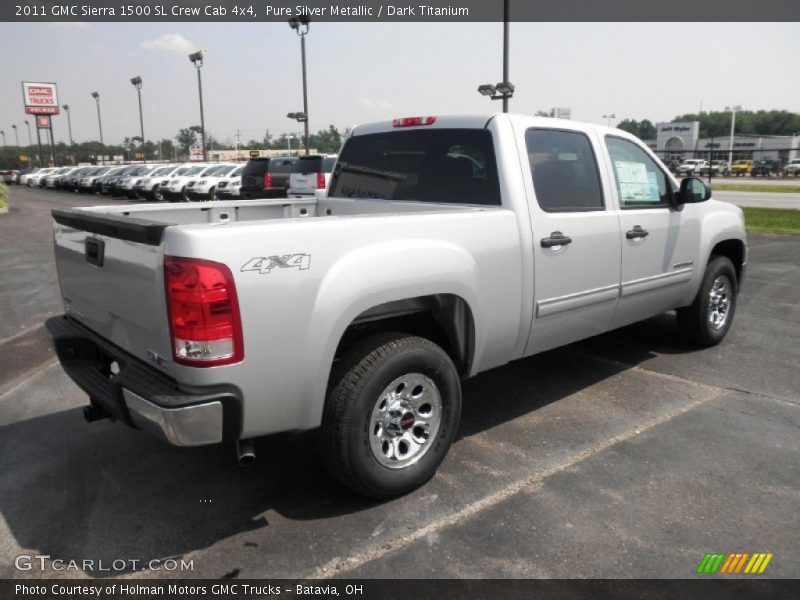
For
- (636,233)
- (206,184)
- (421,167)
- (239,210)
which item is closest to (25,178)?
(206,184)

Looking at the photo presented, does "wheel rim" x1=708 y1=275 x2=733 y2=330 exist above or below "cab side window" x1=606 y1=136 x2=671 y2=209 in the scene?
below

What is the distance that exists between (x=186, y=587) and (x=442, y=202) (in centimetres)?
261

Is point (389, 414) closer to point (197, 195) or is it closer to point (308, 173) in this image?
point (308, 173)

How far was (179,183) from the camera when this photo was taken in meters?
27.6

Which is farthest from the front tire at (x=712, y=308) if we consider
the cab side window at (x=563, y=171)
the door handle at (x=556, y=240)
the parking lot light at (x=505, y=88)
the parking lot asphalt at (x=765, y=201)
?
the parking lot asphalt at (x=765, y=201)

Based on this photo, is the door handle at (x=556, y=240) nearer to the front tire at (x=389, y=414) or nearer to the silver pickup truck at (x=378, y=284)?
the silver pickup truck at (x=378, y=284)

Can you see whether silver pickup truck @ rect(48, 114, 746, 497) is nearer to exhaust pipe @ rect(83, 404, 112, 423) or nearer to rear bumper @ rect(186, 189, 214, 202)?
exhaust pipe @ rect(83, 404, 112, 423)

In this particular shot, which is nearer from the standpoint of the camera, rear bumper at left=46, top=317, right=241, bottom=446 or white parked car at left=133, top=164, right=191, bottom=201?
rear bumper at left=46, top=317, right=241, bottom=446


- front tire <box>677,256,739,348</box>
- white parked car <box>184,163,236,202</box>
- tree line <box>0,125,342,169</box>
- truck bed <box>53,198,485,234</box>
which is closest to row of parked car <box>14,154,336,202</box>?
white parked car <box>184,163,236,202</box>

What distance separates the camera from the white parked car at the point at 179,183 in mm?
27312

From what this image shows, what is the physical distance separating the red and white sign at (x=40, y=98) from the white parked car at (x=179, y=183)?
67.9 meters

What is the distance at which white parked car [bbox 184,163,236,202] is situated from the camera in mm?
26062

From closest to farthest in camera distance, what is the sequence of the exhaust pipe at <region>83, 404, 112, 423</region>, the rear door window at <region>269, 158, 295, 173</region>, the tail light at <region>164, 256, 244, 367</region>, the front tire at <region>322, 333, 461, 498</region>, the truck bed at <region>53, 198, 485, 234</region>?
the tail light at <region>164, 256, 244, 367</region> < the front tire at <region>322, 333, 461, 498</region> < the exhaust pipe at <region>83, 404, 112, 423</region> < the truck bed at <region>53, 198, 485, 234</region> < the rear door window at <region>269, 158, 295, 173</region>

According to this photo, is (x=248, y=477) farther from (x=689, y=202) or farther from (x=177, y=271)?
(x=689, y=202)
